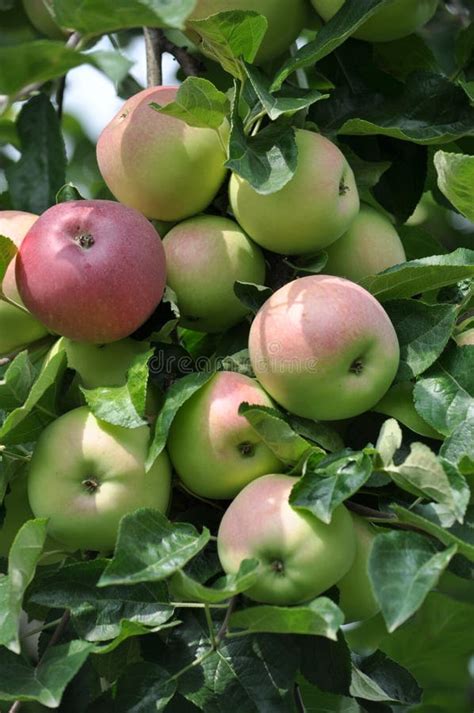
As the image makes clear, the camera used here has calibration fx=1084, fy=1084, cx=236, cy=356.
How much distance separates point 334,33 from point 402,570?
24.8 inches

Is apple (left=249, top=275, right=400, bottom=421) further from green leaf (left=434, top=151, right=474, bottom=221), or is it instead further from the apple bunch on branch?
green leaf (left=434, top=151, right=474, bottom=221)

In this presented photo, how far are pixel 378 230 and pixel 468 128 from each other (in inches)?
7.0

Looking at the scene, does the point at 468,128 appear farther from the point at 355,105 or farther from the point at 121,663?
Result: the point at 121,663

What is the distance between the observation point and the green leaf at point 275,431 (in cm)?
112

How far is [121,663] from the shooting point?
1252 millimetres

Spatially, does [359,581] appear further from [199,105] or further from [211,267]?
[199,105]

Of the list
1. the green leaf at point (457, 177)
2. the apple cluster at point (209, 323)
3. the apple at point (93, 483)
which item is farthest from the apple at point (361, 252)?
the apple at point (93, 483)

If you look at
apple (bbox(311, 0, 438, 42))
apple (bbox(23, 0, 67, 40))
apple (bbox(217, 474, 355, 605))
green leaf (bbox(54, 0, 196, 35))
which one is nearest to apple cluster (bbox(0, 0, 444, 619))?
apple (bbox(217, 474, 355, 605))

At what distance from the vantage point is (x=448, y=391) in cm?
118

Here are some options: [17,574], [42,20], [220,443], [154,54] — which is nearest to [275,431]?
[220,443]

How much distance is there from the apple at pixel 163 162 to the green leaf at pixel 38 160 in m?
0.40

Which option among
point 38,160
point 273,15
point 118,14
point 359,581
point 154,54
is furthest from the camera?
point 38,160

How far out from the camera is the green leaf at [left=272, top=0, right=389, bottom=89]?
4.04 ft

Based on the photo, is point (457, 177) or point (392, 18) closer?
point (457, 177)
